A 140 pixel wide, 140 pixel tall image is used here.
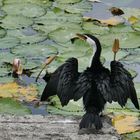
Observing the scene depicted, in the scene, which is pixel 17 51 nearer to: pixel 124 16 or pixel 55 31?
pixel 55 31

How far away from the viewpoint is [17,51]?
423 cm

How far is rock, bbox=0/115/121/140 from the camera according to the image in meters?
2.72

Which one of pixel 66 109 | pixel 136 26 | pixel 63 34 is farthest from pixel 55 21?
pixel 66 109

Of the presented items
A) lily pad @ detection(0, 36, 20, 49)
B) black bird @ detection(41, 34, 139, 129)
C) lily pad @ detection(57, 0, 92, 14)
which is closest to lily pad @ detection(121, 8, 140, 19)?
lily pad @ detection(57, 0, 92, 14)

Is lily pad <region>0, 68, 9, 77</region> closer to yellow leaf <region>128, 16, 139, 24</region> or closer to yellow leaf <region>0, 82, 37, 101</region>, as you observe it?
yellow leaf <region>0, 82, 37, 101</region>

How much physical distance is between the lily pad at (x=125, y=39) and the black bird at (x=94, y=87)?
1407 millimetres

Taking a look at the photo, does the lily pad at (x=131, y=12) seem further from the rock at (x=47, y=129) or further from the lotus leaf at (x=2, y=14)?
the rock at (x=47, y=129)

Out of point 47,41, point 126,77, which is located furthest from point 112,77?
point 47,41

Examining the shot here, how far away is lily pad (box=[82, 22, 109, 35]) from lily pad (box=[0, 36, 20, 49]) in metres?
0.60

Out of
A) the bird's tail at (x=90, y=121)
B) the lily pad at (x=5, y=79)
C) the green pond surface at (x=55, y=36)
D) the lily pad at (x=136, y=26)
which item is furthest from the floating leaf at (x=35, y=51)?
the bird's tail at (x=90, y=121)

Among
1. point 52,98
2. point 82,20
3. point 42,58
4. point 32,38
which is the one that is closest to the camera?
point 52,98

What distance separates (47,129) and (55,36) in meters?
Result: 1.82

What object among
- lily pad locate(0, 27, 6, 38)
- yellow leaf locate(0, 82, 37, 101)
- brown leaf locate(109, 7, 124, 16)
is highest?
yellow leaf locate(0, 82, 37, 101)

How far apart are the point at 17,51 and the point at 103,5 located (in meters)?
1.32
